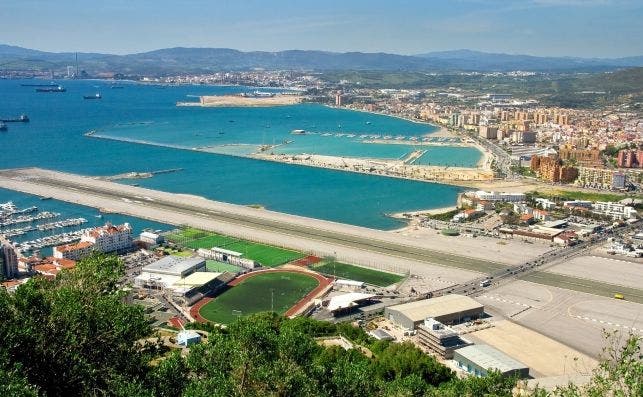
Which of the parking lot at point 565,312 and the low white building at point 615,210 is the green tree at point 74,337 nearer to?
the parking lot at point 565,312

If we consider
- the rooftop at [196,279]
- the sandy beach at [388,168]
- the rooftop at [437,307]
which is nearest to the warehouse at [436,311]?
the rooftop at [437,307]

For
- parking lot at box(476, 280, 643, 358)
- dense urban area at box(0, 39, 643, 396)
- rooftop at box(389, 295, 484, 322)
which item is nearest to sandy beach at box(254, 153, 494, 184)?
dense urban area at box(0, 39, 643, 396)

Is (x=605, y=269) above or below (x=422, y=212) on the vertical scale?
below

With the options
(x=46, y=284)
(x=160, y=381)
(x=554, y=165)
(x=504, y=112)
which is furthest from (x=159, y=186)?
(x=504, y=112)

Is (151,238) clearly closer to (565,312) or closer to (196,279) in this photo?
(196,279)

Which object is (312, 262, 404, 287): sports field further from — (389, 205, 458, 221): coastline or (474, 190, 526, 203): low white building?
(474, 190, 526, 203): low white building

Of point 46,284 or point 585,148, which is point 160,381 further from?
point 585,148

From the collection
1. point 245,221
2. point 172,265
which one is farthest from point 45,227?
point 172,265
